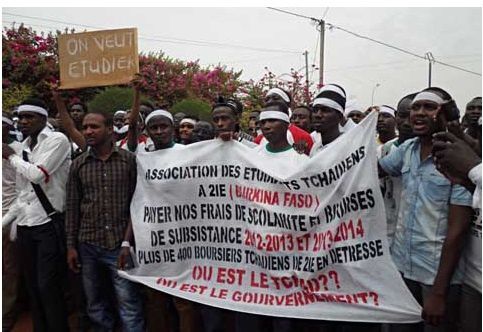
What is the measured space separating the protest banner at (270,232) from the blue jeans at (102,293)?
5.3 inches

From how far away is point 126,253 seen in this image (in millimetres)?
3951

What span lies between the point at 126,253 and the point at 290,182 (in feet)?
4.82

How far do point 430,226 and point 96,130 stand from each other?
8.71 ft

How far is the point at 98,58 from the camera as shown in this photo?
4.60 meters

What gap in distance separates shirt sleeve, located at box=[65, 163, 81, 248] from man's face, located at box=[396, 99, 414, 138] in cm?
276

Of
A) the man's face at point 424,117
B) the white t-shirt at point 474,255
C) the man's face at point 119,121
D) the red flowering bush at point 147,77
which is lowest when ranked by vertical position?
the white t-shirt at point 474,255

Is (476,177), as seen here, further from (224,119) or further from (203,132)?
(203,132)

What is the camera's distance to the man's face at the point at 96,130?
13.2ft

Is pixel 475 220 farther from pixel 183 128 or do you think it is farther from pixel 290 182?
pixel 183 128

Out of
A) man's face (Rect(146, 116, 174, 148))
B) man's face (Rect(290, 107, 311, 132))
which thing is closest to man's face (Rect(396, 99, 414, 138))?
man's face (Rect(290, 107, 311, 132))

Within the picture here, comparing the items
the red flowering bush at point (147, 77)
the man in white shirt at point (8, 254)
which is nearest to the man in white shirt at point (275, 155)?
the man in white shirt at point (8, 254)

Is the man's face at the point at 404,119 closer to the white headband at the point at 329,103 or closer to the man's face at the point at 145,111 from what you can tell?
the white headband at the point at 329,103

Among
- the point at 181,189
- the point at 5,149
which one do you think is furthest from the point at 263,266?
the point at 5,149

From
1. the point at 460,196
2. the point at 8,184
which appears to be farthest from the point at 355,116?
the point at 8,184
